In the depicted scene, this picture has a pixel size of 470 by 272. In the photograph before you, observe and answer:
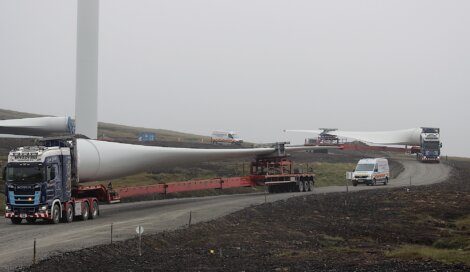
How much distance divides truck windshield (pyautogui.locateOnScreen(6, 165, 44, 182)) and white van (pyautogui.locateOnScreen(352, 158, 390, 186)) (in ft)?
120

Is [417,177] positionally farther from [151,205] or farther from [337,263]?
[337,263]

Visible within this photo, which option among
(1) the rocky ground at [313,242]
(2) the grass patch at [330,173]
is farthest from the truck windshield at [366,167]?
(1) the rocky ground at [313,242]

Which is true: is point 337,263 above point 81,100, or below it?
below

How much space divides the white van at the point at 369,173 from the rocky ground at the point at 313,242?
16.9 m

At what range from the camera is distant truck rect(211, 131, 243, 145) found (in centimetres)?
10169

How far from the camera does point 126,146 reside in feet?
112

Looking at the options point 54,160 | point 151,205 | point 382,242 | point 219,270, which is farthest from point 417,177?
point 219,270

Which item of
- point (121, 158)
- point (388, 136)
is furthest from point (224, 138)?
point (121, 158)

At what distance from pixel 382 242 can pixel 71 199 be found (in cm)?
1534

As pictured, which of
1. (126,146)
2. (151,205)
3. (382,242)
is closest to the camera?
(382,242)

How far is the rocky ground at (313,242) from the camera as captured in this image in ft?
58.9

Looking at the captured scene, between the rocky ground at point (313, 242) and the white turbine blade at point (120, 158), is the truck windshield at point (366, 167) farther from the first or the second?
the white turbine blade at point (120, 158)

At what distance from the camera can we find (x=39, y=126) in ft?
167

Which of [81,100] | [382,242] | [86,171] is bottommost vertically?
[382,242]
